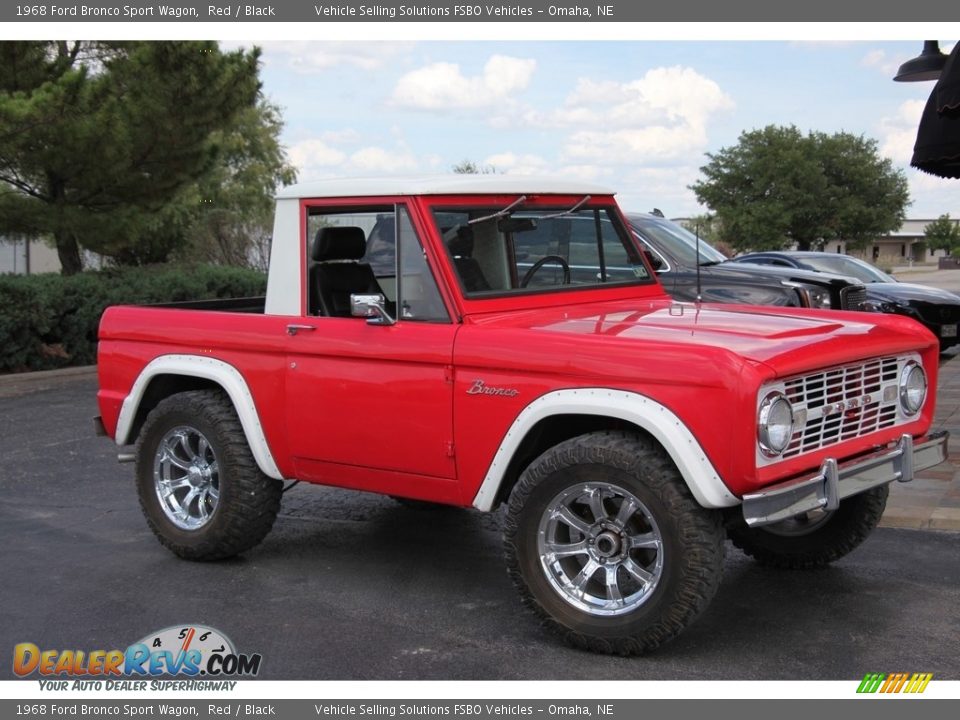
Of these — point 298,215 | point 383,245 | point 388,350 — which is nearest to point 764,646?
point 388,350

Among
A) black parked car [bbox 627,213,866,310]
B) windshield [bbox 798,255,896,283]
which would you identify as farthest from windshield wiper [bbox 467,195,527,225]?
windshield [bbox 798,255,896,283]

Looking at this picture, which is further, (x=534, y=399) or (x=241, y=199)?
(x=241, y=199)

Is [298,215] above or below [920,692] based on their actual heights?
above

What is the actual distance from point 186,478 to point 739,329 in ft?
10.1

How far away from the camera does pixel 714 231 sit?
2250 inches

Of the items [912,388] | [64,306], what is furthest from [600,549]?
[64,306]

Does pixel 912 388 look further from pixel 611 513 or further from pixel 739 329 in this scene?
pixel 611 513

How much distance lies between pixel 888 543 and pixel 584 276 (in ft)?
7.37

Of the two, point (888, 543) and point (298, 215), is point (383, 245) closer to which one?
point (298, 215)

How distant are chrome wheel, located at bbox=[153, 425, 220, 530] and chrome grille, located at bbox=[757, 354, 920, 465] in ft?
10.1

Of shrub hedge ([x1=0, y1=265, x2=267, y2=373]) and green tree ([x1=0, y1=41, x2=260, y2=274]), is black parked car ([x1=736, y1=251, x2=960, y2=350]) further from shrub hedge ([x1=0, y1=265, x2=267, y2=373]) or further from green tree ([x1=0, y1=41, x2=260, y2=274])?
shrub hedge ([x1=0, y1=265, x2=267, y2=373])

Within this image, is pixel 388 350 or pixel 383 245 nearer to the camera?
pixel 388 350

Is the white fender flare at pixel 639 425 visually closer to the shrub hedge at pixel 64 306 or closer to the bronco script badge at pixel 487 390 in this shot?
the bronco script badge at pixel 487 390

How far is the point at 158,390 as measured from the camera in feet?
20.9
